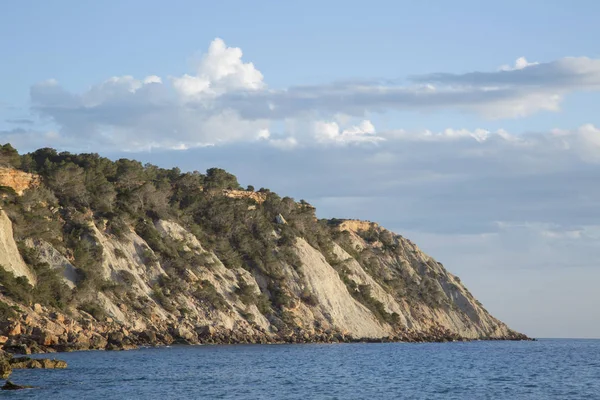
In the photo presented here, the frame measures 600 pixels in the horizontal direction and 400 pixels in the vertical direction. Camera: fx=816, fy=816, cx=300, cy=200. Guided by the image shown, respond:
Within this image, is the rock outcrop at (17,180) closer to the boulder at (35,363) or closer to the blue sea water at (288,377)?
the blue sea water at (288,377)

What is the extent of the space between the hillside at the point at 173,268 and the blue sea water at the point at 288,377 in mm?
6165

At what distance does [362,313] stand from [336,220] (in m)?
34.2

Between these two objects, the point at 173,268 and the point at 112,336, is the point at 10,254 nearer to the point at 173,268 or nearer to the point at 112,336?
the point at 112,336

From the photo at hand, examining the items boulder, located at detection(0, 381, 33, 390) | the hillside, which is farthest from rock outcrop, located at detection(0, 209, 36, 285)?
boulder, located at detection(0, 381, 33, 390)

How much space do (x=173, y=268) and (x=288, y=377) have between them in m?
38.9

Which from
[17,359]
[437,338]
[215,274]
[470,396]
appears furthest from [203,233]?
[470,396]

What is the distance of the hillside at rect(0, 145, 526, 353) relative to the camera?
70812mm

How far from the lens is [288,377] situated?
51.5m

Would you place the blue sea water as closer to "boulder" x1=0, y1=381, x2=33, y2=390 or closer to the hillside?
"boulder" x1=0, y1=381, x2=33, y2=390

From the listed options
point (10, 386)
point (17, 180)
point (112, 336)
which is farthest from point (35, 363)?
point (17, 180)

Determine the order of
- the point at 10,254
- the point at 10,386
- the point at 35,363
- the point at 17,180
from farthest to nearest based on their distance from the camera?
the point at 17,180 < the point at 10,254 < the point at 35,363 < the point at 10,386

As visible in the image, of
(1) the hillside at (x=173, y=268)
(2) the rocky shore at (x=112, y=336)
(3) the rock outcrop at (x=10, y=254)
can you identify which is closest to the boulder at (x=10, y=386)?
(2) the rocky shore at (x=112, y=336)

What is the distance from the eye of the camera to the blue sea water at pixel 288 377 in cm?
4216

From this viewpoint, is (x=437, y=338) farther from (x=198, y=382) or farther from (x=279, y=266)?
(x=198, y=382)
